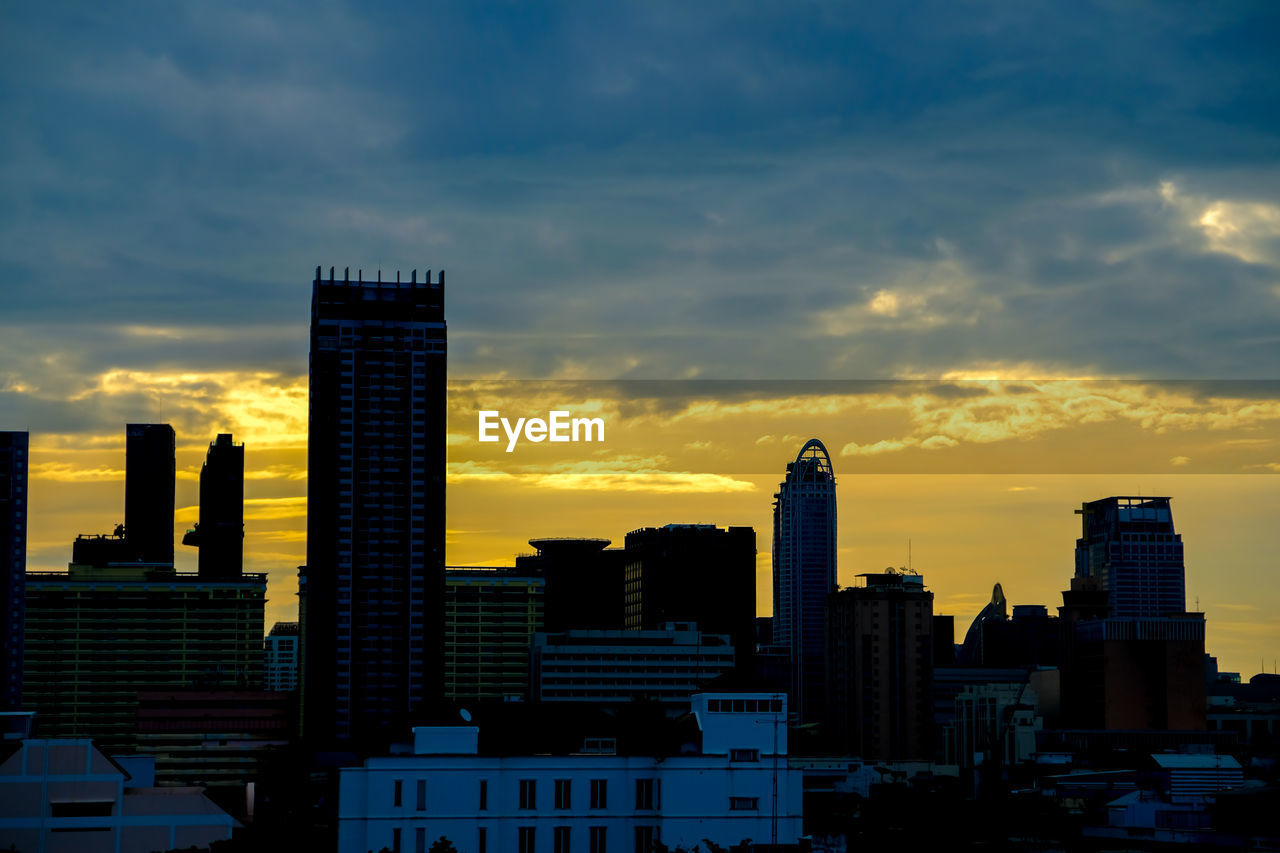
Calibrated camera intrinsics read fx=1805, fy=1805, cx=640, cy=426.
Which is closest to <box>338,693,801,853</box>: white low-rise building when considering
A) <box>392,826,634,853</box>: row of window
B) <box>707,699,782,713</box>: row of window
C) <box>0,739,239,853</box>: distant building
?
<box>392,826,634,853</box>: row of window

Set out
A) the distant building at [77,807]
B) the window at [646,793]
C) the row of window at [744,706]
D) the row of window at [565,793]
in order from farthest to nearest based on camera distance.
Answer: the row of window at [744,706] → the window at [646,793] → the row of window at [565,793] → the distant building at [77,807]

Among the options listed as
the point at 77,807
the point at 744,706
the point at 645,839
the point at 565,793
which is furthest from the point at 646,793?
the point at 77,807

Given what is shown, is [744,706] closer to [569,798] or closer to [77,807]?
[569,798]

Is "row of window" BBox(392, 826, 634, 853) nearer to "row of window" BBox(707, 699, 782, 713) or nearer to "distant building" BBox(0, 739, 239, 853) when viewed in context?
"row of window" BBox(707, 699, 782, 713)

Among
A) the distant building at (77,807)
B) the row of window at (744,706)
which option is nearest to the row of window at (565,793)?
the row of window at (744,706)

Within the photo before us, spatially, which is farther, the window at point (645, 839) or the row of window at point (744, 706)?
the row of window at point (744, 706)

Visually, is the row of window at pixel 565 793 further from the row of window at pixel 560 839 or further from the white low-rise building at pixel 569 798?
the row of window at pixel 560 839
